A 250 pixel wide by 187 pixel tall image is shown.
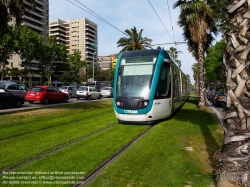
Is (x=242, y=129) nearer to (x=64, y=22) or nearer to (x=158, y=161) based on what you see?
(x=158, y=161)

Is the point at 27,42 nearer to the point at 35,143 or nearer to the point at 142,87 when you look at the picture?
the point at 142,87

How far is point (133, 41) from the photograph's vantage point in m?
41.5

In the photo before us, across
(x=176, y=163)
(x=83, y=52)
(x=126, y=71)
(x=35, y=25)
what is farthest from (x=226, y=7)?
(x=83, y=52)

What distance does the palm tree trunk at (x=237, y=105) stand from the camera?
131 inches

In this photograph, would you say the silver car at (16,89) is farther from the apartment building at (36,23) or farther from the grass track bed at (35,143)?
the apartment building at (36,23)

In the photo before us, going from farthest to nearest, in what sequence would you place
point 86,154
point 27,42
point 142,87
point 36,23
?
point 36,23, point 27,42, point 142,87, point 86,154

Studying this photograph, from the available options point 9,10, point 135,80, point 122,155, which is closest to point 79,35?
point 9,10

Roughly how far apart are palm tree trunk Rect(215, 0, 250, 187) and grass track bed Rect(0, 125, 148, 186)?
2.70 m

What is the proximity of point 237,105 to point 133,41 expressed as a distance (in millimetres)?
39223

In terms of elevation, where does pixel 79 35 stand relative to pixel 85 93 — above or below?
above

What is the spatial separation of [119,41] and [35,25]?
212 feet

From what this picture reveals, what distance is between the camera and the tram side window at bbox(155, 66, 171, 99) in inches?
371

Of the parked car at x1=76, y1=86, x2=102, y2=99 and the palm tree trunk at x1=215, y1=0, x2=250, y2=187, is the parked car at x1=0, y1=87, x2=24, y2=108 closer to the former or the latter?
the parked car at x1=76, y1=86, x2=102, y2=99

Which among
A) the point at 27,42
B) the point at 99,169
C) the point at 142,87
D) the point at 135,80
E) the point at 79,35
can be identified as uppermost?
the point at 79,35
